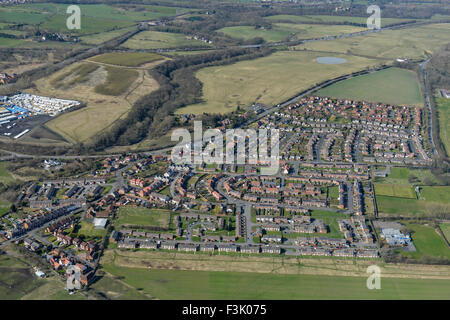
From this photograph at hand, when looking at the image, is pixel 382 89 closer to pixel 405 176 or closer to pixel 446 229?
pixel 405 176

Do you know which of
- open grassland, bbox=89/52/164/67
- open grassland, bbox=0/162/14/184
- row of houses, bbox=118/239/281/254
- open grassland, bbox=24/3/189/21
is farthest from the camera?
open grassland, bbox=24/3/189/21

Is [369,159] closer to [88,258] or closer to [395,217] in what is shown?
[395,217]

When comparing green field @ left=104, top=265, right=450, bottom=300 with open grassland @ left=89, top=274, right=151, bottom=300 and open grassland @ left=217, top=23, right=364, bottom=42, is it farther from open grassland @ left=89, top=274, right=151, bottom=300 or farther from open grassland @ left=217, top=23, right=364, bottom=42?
open grassland @ left=217, top=23, right=364, bottom=42

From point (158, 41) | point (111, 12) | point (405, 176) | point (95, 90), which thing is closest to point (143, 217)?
point (405, 176)

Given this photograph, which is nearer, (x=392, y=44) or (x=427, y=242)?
(x=427, y=242)

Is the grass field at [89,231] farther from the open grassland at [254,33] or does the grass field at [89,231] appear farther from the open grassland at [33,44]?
Answer: the open grassland at [254,33]

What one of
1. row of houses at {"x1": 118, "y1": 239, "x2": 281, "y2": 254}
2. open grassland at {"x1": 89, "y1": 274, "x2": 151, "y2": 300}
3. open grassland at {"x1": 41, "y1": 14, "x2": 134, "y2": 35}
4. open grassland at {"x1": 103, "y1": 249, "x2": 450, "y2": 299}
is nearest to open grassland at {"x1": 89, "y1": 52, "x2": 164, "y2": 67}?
open grassland at {"x1": 41, "y1": 14, "x2": 134, "y2": 35}

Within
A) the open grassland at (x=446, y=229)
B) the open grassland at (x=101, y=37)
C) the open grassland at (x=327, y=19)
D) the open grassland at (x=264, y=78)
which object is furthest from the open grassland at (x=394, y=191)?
the open grassland at (x=327, y=19)
